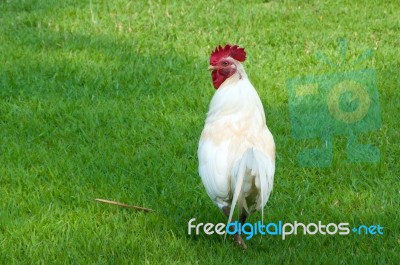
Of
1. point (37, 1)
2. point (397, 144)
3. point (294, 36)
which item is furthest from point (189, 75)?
point (37, 1)

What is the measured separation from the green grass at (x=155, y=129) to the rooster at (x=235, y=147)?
0.42m

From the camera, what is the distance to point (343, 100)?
23.7 ft

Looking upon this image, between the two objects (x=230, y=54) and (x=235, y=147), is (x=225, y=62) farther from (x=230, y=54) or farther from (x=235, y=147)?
(x=235, y=147)

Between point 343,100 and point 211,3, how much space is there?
3491mm

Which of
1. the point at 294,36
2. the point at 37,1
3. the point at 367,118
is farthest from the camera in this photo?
the point at 37,1

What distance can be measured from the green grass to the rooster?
416mm

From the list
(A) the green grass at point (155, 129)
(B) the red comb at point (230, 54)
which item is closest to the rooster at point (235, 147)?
(B) the red comb at point (230, 54)

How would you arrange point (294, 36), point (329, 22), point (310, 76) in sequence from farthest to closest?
point (329, 22) → point (294, 36) → point (310, 76)

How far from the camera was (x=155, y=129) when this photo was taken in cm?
661

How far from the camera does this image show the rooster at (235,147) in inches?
170

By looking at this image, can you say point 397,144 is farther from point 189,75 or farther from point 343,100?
point 189,75

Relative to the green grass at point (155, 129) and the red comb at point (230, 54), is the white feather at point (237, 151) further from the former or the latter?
the green grass at point (155, 129)

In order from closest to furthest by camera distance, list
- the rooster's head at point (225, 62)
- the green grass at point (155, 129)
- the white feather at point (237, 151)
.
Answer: the white feather at point (237, 151) < the rooster's head at point (225, 62) < the green grass at point (155, 129)

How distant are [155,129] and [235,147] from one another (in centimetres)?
219
